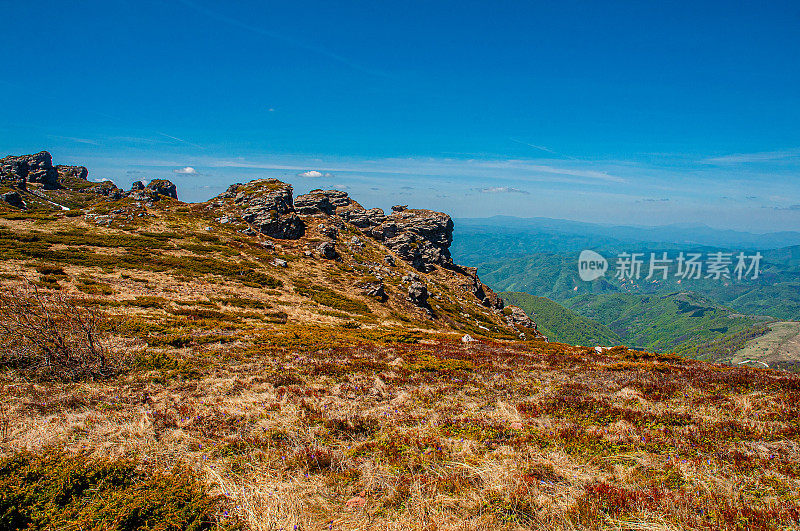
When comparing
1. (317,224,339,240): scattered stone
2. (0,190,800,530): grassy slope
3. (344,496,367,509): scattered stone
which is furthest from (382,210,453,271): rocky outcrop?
(344,496,367,509): scattered stone

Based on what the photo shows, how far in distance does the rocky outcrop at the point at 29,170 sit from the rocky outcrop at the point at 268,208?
5286 inches

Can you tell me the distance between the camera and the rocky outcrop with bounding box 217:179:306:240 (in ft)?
269

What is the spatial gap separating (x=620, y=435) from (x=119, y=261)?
52644mm

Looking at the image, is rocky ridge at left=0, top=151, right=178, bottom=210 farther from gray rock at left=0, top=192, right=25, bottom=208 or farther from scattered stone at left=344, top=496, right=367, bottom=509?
scattered stone at left=344, top=496, right=367, bottom=509

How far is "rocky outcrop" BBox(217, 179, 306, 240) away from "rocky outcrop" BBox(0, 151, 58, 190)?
134m

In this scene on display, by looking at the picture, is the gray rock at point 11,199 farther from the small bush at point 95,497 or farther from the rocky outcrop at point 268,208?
the small bush at point 95,497

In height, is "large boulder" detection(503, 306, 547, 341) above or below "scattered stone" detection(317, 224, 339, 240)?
below

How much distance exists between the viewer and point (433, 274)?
123m

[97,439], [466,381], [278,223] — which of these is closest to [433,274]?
[278,223]

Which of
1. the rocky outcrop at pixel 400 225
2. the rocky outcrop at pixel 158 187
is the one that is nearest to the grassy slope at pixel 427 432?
the rocky outcrop at pixel 400 225

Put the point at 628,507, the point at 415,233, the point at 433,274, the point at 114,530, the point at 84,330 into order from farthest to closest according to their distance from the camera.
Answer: the point at 415,233, the point at 433,274, the point at 84,330, the point at 628,507, the point at 114,530

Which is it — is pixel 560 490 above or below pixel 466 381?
above

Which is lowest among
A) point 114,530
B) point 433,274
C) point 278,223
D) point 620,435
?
point 433,274

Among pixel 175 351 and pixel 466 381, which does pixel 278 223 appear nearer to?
pixel 175 351
